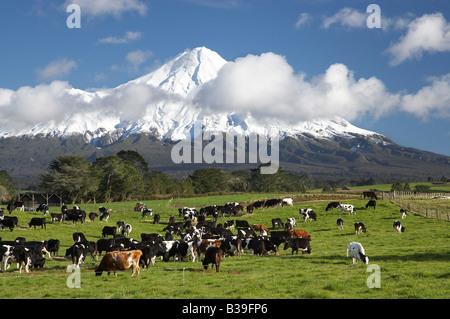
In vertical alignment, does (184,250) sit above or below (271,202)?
below

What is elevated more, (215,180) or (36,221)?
(215,180)

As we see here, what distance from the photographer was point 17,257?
18938 millimetres

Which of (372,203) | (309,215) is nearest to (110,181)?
(309,215)

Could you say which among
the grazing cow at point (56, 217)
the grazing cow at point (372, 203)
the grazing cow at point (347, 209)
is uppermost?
the grazing cow at point (372, 203)

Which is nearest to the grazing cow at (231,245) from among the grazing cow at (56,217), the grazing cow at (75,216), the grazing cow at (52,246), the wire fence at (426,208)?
the grazing cow at (52,246)

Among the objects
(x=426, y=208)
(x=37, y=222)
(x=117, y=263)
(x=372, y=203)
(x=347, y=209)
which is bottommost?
(x=117, y=263)

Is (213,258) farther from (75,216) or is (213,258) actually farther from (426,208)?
(426,208)

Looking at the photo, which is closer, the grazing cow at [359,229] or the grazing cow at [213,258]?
the grazing cow at [213,258]

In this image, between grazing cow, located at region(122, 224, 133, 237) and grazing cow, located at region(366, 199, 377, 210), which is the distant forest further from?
grazing cow, located at region(122, 224, 133, 237)

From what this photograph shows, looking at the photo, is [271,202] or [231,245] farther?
[271,202]

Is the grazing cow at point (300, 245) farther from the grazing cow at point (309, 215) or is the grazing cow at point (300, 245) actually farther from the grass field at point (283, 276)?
the grazing cow at point (309, 215)
